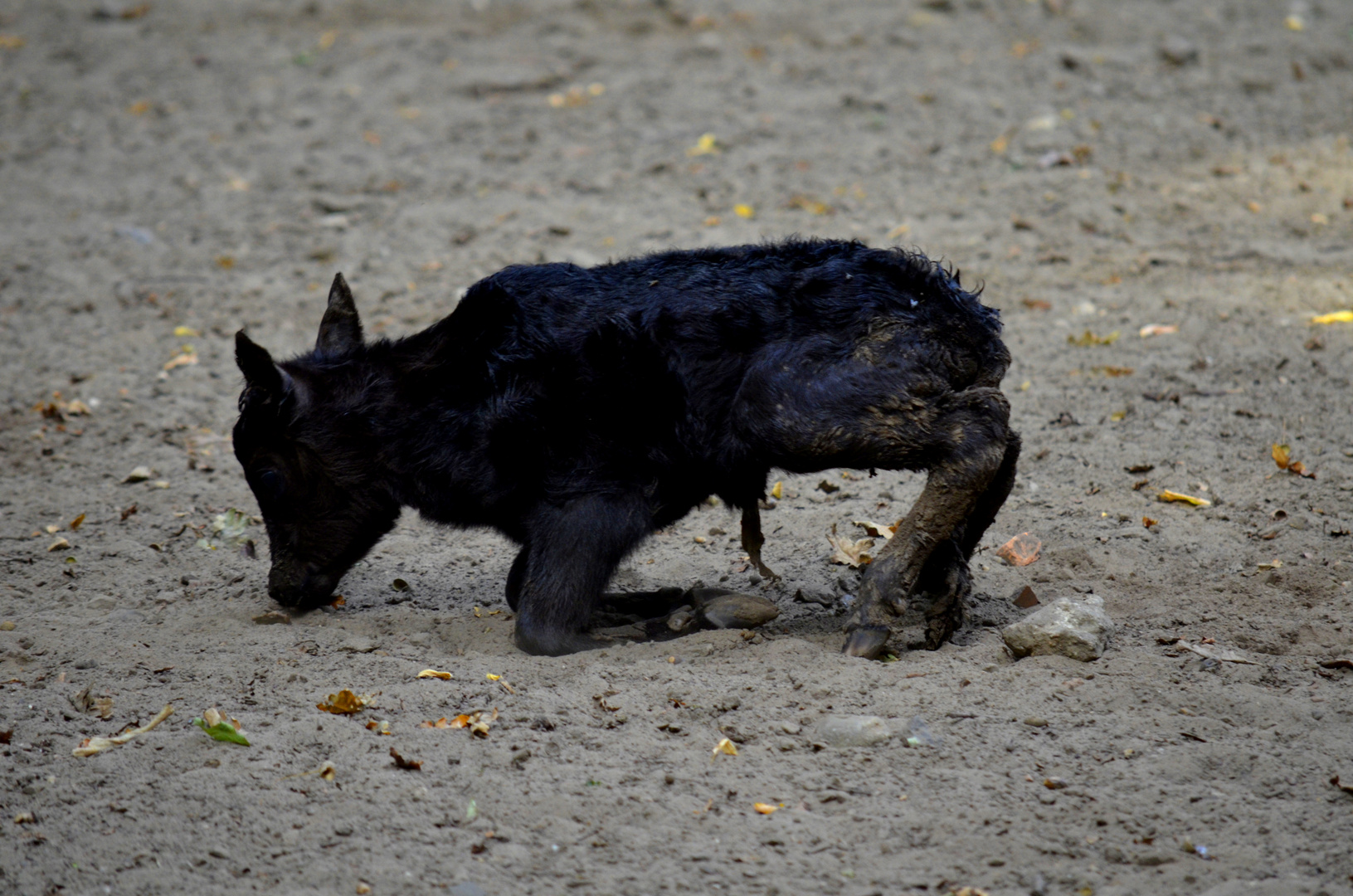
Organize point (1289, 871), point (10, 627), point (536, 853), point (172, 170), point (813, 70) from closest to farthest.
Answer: point (1289, 871), point (536, 853), point (10, 627), point (172, 170), point (813, 70)

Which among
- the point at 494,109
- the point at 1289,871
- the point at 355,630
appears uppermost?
the point at 494,109

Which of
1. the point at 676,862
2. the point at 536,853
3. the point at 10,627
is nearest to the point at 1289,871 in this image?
the point at 676,862

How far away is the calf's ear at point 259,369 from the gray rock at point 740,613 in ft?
6.92

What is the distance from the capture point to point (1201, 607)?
489 centimetres

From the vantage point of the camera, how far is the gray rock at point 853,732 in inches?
156

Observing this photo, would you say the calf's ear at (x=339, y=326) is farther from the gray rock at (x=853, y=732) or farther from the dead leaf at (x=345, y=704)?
the gray rock at (x=853, y=732)

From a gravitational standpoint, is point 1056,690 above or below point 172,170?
below

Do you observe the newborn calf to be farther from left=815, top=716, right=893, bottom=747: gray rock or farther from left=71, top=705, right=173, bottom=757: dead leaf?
left=71, top=705, right=173, bottom=757: dead leaf

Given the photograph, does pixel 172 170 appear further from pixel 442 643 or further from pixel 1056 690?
pixel 1056 690

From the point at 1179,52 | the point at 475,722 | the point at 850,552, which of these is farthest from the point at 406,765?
the point at 1179,52

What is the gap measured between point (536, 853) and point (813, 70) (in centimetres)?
958

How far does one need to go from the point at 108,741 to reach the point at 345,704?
0.80 meters

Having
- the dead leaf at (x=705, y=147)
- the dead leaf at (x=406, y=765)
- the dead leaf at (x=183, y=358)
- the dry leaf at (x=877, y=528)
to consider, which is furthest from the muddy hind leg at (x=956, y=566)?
the dead leaf at (x=705, y=147)

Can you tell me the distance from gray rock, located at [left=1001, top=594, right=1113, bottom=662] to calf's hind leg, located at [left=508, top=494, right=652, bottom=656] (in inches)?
60.3
